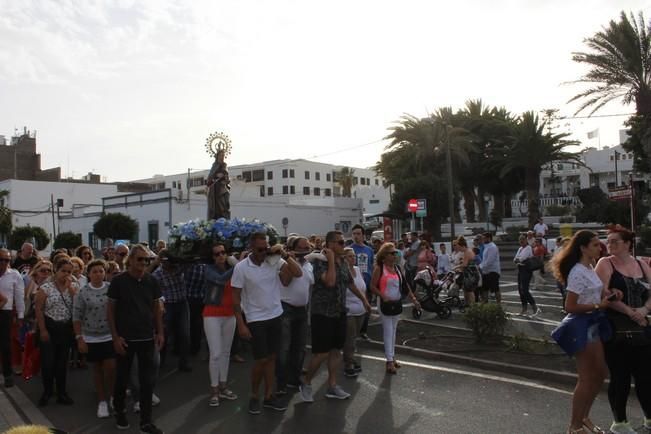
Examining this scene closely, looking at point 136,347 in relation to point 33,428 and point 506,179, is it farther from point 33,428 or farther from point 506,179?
point 506,179

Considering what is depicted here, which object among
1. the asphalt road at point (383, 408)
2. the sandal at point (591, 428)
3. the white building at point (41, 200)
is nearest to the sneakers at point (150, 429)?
the asphalt road at point (383, 408)

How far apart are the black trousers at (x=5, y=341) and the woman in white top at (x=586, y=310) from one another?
270 inches

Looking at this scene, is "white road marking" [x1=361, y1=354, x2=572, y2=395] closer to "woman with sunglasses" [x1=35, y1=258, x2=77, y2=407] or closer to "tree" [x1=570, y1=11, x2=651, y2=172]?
"woman with sunglasses" [x1=35, y1=258, x2=77, y2=407]

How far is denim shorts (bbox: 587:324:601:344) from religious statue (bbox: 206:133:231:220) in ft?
30.8

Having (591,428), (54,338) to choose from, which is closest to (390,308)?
(591,428)

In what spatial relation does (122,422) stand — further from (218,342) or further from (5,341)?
(5,341)

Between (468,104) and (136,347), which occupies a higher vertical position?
(468,104)

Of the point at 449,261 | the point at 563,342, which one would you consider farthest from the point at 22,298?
the point at 449,261

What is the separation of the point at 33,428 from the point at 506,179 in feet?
142

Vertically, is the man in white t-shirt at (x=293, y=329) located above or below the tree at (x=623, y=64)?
below

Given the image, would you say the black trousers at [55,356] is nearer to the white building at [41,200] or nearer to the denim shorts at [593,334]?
the denim shorts at [593,334]

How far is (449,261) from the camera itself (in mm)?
17109

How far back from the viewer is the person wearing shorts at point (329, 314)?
6.80 metres

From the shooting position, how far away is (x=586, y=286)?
205 inches
